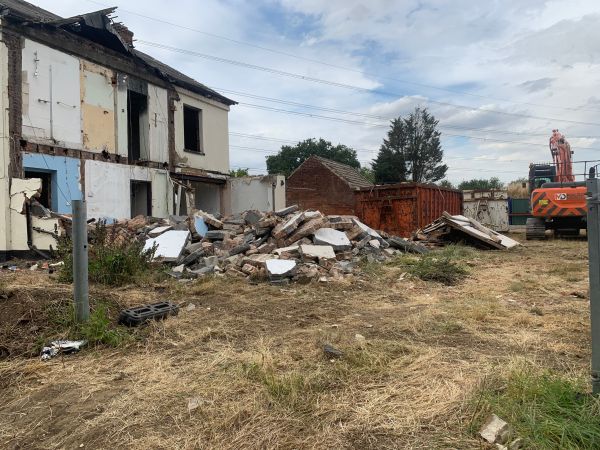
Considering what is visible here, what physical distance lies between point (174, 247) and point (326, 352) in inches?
273

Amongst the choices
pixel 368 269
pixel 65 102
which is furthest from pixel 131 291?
pixel 65 102

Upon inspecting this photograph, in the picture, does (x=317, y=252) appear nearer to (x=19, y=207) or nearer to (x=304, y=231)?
(x=304, y=231)

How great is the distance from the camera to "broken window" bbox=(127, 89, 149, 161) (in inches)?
612

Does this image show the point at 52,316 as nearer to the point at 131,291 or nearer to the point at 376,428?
the point at 131,291

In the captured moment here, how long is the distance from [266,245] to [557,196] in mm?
10471

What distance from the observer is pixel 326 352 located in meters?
3.77

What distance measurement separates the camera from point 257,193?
740 inches

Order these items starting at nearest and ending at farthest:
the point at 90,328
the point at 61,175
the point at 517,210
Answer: the point at 90,328, the point at 61,175, the point at 517,210

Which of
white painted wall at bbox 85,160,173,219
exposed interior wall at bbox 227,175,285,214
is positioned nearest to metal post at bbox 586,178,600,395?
white painted wall at bbox 85,160,173,219

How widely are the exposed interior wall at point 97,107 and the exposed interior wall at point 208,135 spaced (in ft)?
10.1

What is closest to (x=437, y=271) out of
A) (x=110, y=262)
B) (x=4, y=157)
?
(x=110, y=262)

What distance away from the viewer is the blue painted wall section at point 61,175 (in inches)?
463

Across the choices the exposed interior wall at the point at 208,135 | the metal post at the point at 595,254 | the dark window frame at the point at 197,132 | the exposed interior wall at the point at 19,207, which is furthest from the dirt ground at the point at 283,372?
the dark window frame at the point at 197,132

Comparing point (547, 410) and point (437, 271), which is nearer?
point (547, 410)
